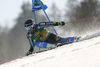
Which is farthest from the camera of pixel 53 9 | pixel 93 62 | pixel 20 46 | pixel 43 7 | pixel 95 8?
pixel 53 9

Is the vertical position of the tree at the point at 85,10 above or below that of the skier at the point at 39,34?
below

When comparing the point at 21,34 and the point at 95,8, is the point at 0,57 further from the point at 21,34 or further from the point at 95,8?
the point at 95,8

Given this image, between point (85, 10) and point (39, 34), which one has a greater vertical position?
→ point (39, 34)

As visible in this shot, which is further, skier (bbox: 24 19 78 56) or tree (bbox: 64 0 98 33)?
tree (bbox: 64 0 98 33)

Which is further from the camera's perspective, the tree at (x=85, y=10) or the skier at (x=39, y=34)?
the tree at (x=85, y=10)

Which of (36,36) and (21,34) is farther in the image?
(21,34)

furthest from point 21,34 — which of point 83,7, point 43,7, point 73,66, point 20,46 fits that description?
point 73,66

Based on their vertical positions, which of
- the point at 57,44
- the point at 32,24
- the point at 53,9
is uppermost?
the point at 32,24

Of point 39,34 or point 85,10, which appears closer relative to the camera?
point 39,34

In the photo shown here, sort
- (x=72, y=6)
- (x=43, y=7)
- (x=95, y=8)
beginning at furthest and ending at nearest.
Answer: (x=72, y=6) < (x=95, y=8) < (x=43, y=7)

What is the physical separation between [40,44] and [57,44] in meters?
0.53

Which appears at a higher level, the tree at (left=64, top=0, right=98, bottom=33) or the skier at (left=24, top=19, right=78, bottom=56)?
the skier at (left=24, top=19, right=78, bottom=56)

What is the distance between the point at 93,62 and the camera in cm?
259

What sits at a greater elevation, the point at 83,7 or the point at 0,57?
the point at 83,7
